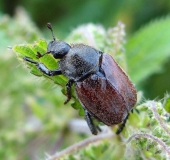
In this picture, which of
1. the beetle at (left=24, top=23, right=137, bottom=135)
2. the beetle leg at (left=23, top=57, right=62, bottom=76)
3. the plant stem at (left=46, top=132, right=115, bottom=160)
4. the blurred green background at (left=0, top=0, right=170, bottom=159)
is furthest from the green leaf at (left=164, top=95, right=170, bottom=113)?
the blurred green background at (left=0, top=0, right=170, bottom=159)

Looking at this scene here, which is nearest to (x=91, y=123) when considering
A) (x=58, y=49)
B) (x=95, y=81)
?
(x=95, y=81)

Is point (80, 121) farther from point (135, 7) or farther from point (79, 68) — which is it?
point (135, 7)

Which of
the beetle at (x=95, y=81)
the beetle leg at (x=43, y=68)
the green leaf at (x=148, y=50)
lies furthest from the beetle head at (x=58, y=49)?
the green leaf at (x=148, y=50)

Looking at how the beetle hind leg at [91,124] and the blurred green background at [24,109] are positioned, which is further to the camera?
the blurred green background at [24,109]

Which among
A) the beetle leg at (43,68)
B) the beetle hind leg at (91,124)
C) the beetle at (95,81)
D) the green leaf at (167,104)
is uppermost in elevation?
the beetle leg at (43,68)

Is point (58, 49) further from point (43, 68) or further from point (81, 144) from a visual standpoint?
point (81, 144)

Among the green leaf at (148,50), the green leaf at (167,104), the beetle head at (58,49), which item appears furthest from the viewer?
the green leaf at (148,50)

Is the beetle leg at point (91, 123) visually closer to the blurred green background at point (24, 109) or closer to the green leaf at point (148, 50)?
the blurred green background at point (24, 109)
